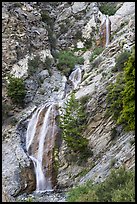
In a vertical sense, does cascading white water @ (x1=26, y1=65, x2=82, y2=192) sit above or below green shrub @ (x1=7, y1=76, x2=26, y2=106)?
below

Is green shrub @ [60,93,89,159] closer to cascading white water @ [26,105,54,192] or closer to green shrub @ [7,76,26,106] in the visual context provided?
cascading white water @ [26,105,54,192]

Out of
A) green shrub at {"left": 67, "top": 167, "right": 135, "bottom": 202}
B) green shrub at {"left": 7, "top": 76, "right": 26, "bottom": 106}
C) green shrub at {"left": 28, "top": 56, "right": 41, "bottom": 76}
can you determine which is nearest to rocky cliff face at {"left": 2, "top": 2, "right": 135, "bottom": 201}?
green shrub at {"left": 28, "top": 56, "right": 41, "bottom": 76}

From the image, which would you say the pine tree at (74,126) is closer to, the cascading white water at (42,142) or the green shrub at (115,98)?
the green shrub at (115,98)

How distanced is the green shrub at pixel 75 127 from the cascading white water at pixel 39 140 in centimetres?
221

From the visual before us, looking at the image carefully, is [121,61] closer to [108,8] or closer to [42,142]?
[42,142]

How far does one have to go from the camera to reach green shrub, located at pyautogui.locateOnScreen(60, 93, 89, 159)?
52.8 feet

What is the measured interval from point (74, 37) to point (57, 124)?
51.8 ft

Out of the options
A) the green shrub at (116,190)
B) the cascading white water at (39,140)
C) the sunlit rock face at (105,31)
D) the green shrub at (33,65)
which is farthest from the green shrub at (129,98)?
the sunlit rock face at (105,31)

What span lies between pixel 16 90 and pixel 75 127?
8.42 m

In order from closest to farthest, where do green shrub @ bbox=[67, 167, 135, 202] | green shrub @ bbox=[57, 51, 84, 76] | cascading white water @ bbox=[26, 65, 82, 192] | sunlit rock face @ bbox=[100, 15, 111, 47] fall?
1. green shrub @ bbox=[67, 167, 135, 202]
2. cascading white water @ bbox=[26, 65, 82, 192]
3. green shrub @ bbox=[57, 51, 84, 76]
4. sunlit rock face @ bbox=[100, 15, 111, 47]

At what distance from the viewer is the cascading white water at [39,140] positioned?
17.4m

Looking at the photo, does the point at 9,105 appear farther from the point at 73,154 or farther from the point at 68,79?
the point at 73,154

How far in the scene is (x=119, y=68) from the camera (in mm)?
Answer: 17812

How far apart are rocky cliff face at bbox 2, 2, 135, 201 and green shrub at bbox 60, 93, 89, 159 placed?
400 mm
